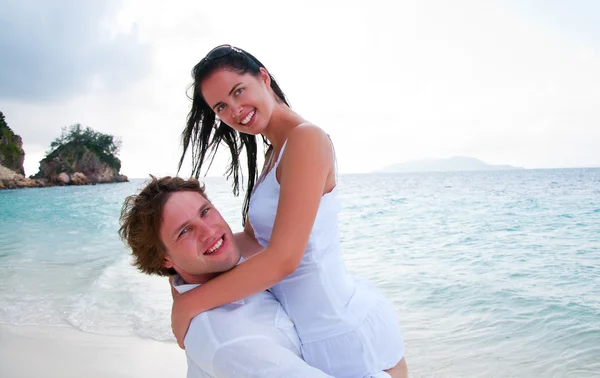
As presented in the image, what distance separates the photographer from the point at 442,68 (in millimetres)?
50688

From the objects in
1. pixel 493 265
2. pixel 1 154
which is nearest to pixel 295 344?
pixel 493 265

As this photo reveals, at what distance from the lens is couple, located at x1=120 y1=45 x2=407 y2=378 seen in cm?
186

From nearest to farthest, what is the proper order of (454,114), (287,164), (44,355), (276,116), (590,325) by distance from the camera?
(287,164), (276,116), (44,355), (590,325), (454,114)

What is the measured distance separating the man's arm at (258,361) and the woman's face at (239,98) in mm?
953

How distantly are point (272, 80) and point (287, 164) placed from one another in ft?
2.39

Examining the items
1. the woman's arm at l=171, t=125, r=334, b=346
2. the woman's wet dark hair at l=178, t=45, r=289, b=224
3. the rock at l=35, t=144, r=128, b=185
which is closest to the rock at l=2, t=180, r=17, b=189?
the rock at l=35, t=144, r=128, b=185

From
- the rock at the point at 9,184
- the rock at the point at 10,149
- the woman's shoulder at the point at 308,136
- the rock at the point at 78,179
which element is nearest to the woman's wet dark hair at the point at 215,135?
the woman's shoulder at the point at 308,136

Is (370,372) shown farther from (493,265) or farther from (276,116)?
(493,265)

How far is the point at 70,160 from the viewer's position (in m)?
Answer: 77.3

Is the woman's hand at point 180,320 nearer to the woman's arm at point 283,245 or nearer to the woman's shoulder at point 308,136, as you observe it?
the woman's arm at point 283,245

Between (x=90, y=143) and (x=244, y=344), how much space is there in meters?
86.0

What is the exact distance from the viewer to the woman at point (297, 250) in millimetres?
1926

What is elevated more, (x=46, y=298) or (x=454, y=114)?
(x=454, y=114)

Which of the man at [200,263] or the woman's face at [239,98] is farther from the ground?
the woman's face at [239,98]
